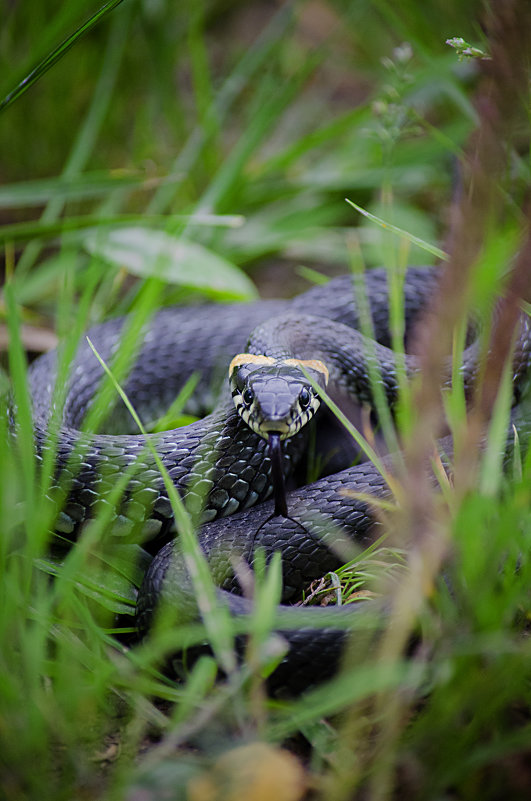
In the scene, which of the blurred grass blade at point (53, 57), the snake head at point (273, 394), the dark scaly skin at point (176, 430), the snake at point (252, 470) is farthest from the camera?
the dark scaly skin at point (176, 430)

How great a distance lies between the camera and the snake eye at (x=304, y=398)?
2.61 metres

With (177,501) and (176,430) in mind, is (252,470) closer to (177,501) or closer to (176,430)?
(176,430)

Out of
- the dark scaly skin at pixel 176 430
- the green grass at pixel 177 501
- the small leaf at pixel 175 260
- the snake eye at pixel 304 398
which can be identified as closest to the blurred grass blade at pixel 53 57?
the green grass at pixel 177 501

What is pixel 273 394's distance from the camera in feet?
8.36

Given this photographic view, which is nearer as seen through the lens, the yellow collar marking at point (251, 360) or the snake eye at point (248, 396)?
the snake eye at point (248, 396)

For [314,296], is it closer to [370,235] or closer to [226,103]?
[370,235]

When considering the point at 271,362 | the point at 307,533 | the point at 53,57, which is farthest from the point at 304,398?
the point at 53,57

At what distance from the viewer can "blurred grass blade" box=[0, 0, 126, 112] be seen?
92.3 inches

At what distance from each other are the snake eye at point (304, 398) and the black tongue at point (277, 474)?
22 centimetres

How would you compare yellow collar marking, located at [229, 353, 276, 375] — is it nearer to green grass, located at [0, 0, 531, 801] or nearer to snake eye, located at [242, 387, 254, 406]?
snake eye, located at [242, 387, 254, 406]

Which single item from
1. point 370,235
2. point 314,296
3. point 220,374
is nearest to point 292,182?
point 370,235

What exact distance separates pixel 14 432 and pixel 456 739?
1.96 metres

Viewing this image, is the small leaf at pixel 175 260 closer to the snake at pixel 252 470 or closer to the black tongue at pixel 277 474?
the snake at pixel 252 470

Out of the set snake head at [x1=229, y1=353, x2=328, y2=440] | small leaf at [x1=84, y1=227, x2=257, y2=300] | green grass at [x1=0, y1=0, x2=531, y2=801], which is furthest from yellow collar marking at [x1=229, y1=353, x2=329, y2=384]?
small leaf at [x1=84, y1=227, x2=257, y2=300]
